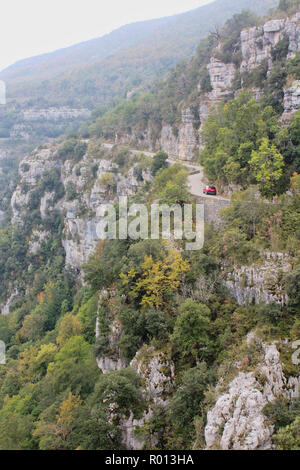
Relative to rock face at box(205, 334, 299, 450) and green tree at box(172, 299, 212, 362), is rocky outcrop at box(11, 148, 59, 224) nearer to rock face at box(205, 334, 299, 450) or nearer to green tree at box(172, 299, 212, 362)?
green tree at box(172, 299, 212, 362)

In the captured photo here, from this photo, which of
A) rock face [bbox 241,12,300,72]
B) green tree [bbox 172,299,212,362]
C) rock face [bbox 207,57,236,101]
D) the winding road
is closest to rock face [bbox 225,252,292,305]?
green tree [bbox 172,299,212,362]

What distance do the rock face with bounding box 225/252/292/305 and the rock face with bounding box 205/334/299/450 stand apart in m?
2.69

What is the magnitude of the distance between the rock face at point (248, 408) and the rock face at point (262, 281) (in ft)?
8.81

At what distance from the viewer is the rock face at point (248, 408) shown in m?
11.3

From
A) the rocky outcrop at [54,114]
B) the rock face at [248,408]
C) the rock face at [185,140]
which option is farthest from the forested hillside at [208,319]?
the rocky outcrop at [54,114]

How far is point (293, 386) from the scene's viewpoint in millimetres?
12797

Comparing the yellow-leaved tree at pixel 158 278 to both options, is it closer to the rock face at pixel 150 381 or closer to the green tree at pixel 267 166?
the rock face at pixel 150 381

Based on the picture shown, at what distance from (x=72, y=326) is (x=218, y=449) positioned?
780 inches

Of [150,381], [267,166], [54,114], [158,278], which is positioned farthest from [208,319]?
[54,114]

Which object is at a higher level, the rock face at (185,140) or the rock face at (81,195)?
the rock face at (185,140)

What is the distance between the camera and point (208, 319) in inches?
630

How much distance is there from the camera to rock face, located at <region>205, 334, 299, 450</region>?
37.1 ft
